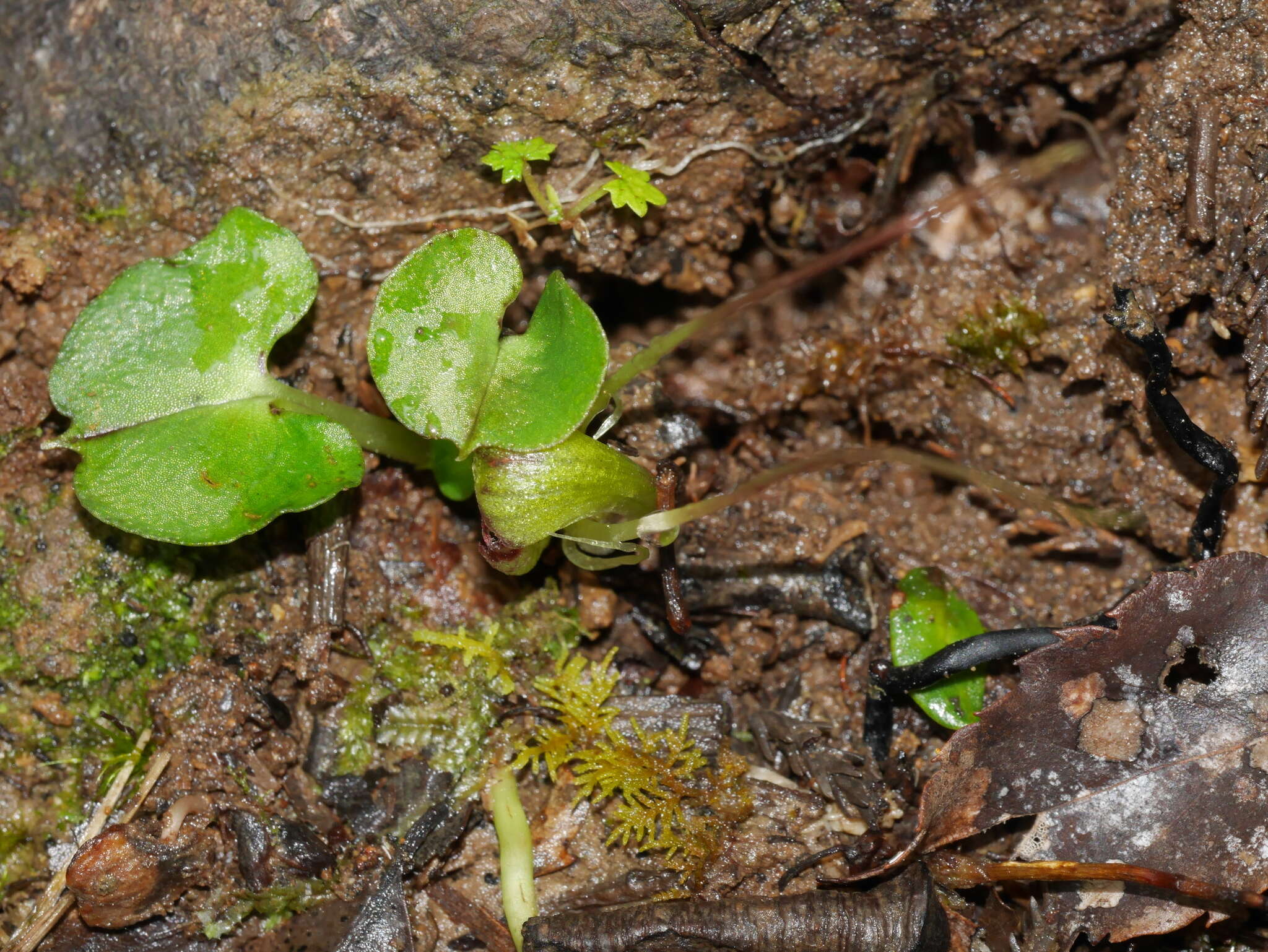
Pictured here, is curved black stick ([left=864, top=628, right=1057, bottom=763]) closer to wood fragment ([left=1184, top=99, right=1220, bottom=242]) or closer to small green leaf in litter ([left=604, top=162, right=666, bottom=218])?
wood fragment ([left=1184, top=99, right=1220, bottom=242])

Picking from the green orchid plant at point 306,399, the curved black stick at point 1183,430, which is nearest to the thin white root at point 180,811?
the green orchid plant at point 306,399

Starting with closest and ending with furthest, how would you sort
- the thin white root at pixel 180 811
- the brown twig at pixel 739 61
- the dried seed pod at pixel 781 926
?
the dried seed pod at pixel 781 926 → the thin white root at pixel 180 811 → the brown twig at pixel 739 61

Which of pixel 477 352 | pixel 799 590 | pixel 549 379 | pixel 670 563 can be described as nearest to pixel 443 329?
pixel 477 352

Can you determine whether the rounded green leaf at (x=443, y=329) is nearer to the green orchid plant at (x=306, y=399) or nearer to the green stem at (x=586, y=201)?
the green orchid plant at (x=306, y=399)

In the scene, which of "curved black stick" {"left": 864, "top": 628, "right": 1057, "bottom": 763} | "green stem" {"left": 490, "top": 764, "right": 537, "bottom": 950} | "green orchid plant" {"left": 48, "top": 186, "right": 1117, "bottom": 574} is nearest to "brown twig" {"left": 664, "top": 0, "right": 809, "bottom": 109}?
"green orchid plant" {"left": 48, "top": 186, "right": 1117, "bottom": 574}

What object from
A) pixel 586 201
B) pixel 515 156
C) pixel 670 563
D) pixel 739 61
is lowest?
pixel 670 563

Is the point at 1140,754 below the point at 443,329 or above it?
below

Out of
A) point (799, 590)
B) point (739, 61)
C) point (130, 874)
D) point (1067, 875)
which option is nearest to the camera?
point (1067, 875)

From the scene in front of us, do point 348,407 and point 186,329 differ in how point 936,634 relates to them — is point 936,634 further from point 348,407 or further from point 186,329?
point 186,329
